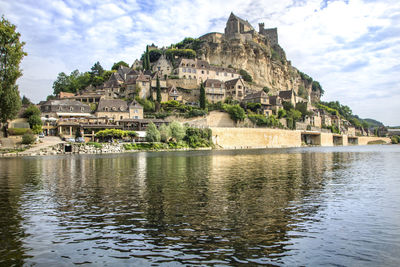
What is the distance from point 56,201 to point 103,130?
50.2m

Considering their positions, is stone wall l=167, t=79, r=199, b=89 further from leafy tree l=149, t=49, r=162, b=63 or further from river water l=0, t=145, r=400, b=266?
river water l=0, t=145, r=400, b=266

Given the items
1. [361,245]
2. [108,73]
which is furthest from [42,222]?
[108,73]

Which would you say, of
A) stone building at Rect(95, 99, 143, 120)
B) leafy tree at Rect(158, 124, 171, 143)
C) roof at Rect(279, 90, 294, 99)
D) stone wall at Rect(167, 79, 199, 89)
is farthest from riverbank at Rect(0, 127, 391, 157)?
stone wall at Rect(167, 79, 199, 89)

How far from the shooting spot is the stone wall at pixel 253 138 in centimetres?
7144

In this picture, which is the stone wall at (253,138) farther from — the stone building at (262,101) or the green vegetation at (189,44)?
the green vegetation at (189,44)

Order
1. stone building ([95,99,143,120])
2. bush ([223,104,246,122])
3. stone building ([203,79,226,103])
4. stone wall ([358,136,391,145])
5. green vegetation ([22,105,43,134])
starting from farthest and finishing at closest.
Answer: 1. stone wall ([358,136,391,145])
2. stone building ([203,79,226,103])
3. bush ([223,104,246,122])
4. stone building ([95,99,143,120])
5. green vegetation ([22,105,43,134])

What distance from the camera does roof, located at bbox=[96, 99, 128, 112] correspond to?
6988 cm

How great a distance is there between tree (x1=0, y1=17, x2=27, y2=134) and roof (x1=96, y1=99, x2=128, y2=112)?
29.8 metres

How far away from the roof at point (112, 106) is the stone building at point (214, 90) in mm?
24322

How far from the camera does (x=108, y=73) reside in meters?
93.1

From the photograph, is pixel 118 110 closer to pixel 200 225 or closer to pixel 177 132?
pixel 177 132

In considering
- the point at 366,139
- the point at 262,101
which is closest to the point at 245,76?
the point at 262,101

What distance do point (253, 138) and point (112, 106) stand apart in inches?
1306

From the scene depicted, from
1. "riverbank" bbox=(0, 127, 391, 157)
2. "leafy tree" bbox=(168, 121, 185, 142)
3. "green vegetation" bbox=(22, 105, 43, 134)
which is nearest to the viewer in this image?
"riverbank" bbox=(0, 127, 391, 157)
